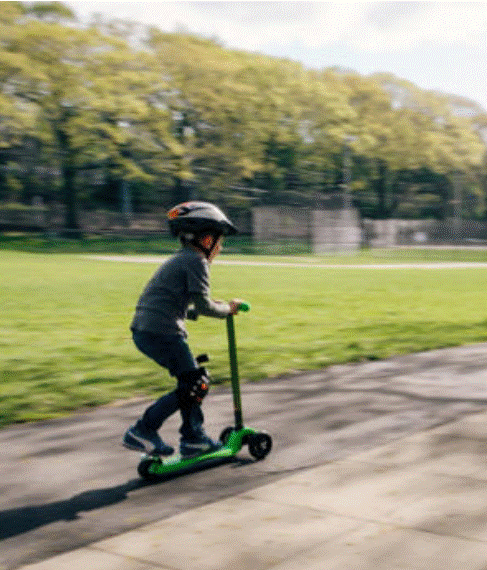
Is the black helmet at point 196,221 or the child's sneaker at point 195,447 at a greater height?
the black helmet at point 196,221

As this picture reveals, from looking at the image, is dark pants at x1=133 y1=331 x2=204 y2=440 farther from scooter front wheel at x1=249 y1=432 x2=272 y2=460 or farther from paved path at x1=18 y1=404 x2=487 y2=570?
paved path at x1=18 y1=404 x2=487 y2=570

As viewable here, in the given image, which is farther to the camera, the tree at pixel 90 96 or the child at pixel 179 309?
the tree at pixel 90 96

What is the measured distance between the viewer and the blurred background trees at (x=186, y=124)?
1844 inches

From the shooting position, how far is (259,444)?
5.75 metres

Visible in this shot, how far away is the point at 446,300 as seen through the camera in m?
19.1

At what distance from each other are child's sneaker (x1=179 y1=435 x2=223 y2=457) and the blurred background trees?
41.4 meters

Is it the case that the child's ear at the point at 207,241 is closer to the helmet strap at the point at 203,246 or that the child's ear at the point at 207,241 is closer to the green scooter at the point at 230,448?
the helmet strap at the point at 203,246

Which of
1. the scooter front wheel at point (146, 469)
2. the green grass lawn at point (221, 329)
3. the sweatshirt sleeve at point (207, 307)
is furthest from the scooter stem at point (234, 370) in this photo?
the green grass lawn at point (221, 329)

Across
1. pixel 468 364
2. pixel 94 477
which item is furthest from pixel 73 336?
pixel 94 477

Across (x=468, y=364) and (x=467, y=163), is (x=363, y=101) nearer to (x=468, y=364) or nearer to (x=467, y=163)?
(x=467, y=163)

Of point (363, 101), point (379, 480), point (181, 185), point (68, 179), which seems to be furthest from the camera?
point (363, 101)

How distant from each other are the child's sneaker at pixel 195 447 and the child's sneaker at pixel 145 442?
84 millimetres

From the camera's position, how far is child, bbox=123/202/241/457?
535cm

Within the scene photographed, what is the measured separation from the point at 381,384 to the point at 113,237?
46790 millimetres
